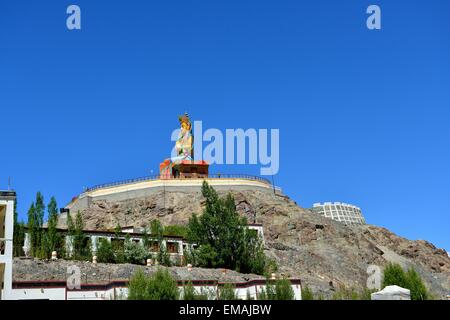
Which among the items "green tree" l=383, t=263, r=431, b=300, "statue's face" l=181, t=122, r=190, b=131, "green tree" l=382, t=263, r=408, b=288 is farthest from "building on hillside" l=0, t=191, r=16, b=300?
"statue's face" l=181, t=122, r=190, b=131

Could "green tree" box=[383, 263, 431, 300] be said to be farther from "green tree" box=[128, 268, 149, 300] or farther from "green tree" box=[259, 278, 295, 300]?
"green tree" box=[128, 268, 149, 300]

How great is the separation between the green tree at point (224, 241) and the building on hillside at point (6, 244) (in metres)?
20.9

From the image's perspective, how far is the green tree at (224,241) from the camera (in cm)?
4434

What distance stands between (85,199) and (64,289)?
40102 mm


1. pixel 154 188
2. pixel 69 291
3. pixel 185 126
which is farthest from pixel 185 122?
pixel 69 291

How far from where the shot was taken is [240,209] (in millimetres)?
65188

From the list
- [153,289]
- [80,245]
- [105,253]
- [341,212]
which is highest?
[341,212]

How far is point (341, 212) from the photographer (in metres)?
85.2

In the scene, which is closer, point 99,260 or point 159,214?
point 99,260

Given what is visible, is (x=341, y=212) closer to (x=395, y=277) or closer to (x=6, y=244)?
(x=395, y=277)

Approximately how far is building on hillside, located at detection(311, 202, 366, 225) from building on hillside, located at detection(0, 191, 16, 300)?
62053 mm

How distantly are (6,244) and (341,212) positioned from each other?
65661mm
